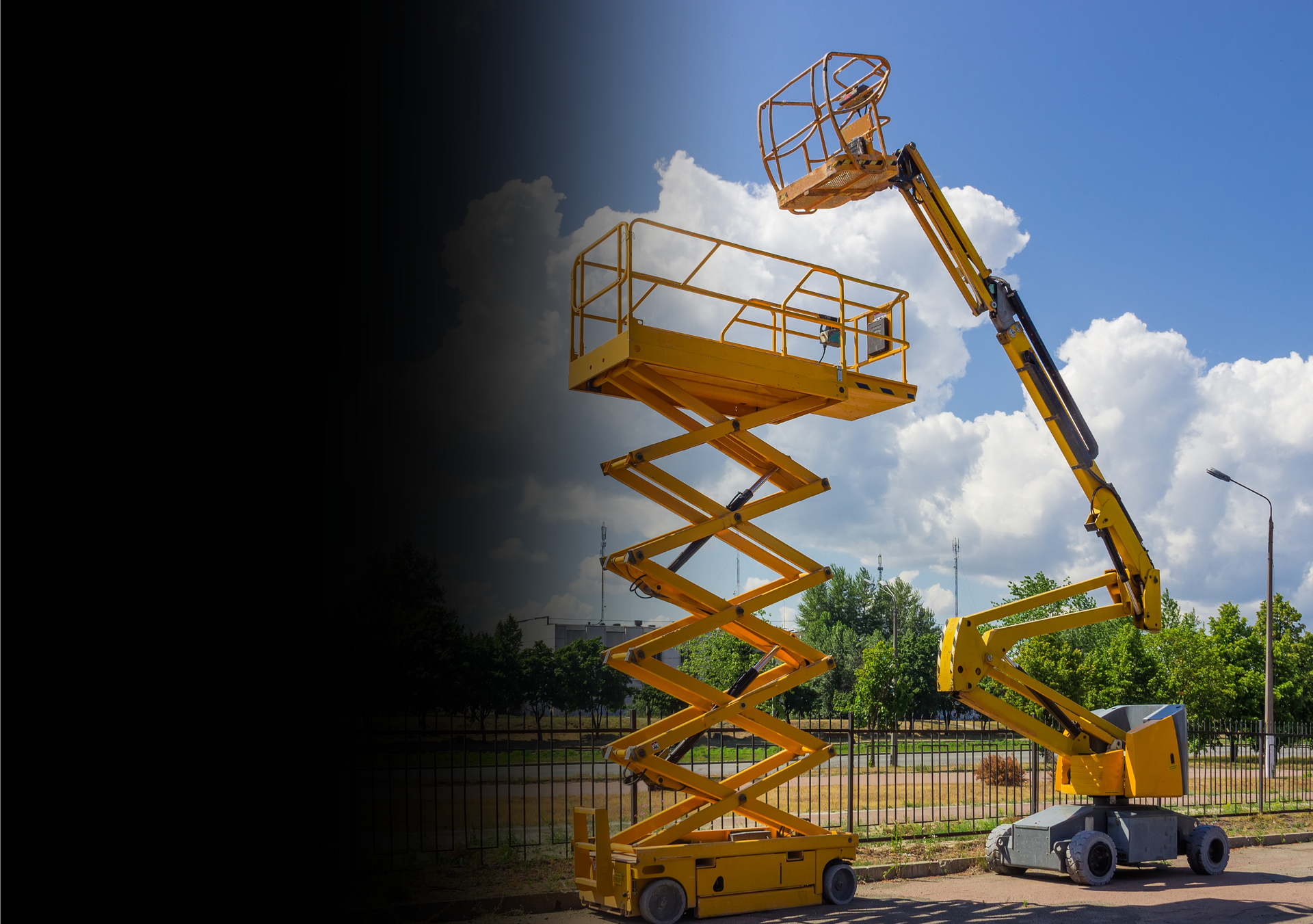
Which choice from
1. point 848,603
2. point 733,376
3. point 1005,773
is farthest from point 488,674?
point 848,603

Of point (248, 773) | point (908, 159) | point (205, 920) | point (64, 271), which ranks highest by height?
point (908, 159)

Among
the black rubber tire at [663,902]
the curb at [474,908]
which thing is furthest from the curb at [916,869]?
the curb at [474,908]

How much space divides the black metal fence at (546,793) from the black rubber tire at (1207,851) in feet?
8.36

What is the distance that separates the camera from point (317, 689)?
3758 millimetres

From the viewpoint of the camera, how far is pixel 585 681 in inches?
1060

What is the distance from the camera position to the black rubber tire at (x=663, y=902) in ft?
29.1

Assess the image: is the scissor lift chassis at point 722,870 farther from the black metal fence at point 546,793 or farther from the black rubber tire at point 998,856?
the black rubber tire at point 998,856

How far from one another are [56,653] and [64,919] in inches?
30.1

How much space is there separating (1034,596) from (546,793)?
14.8 metres

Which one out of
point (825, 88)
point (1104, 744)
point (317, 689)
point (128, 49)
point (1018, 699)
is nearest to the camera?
point (128, 49)

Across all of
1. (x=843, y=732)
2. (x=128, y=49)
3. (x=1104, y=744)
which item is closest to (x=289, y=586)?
(x=128, y=49)

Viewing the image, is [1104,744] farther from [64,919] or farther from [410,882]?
[64,919]

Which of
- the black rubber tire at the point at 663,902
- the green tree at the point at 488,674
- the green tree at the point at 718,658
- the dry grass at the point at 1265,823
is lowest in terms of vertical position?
the dry grass at the point at 1265,823

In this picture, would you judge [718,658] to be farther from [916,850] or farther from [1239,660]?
[916,850]
